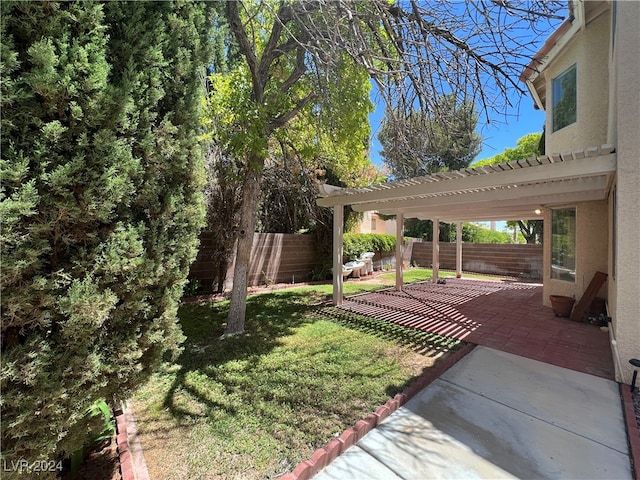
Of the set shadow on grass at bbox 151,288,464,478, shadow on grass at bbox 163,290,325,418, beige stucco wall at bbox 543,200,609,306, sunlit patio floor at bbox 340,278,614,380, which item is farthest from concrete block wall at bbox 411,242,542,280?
shadow on grass at bbox 151,288,464,478

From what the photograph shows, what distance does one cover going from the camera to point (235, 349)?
577cm

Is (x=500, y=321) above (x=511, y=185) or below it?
below

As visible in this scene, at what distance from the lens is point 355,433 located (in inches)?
131

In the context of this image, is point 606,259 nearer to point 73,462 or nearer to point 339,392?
point 339,392

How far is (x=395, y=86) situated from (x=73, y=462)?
6.36 meters

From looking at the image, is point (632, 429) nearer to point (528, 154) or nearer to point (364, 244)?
point (364, 244)

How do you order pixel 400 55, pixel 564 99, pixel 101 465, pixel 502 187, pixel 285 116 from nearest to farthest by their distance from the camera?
pixel 101 465
pixel 400 55
pixel 285 116
pixel 502 187
pixel 564 99

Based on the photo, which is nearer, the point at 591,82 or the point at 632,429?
the point at 632,429

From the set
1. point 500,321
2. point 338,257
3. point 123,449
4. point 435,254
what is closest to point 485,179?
point 500,321

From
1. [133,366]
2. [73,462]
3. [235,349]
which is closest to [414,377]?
[235,349]

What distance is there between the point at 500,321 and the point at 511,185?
3.87m

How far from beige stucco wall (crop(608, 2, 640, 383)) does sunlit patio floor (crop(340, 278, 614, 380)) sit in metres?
0.84

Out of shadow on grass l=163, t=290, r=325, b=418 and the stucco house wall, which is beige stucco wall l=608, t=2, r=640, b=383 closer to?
the stucco house wall

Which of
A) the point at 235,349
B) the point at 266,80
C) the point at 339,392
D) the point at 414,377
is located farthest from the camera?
the point at 266,80
